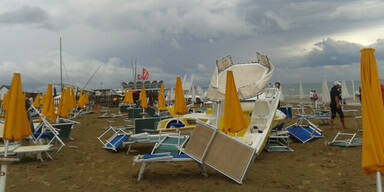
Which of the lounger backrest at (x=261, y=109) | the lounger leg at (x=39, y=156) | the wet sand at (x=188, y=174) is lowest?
the wet sand at (x=188, y=174)

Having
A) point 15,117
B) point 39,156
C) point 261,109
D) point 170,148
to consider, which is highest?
point 15,117

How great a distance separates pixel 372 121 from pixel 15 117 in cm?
463

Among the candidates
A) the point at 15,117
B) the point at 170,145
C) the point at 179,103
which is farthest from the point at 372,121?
the point at 179,103

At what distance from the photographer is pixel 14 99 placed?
5250 mm

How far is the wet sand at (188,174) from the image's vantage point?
5.71m

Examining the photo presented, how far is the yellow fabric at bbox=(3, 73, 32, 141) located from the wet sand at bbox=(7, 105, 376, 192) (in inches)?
41.8

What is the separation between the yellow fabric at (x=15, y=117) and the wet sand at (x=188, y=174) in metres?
1.06

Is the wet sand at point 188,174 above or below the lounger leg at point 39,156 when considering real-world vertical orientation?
below

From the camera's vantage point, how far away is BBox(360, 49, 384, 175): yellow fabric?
3.29m

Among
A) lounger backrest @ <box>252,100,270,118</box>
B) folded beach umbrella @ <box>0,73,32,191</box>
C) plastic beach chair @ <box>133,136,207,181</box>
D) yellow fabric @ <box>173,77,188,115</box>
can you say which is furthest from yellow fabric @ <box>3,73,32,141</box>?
lounger backrest @ <box>252,100,270,118</box>

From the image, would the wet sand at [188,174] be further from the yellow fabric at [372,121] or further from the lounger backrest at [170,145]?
the yellow fabric at [372,121]

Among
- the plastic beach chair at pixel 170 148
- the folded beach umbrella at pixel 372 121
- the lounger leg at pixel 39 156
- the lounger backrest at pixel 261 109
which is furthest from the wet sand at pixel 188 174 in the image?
the folded beach umbrella at pixel 372 121

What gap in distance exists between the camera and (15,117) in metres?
5.18

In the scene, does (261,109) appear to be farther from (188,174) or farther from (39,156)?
(39,156)
